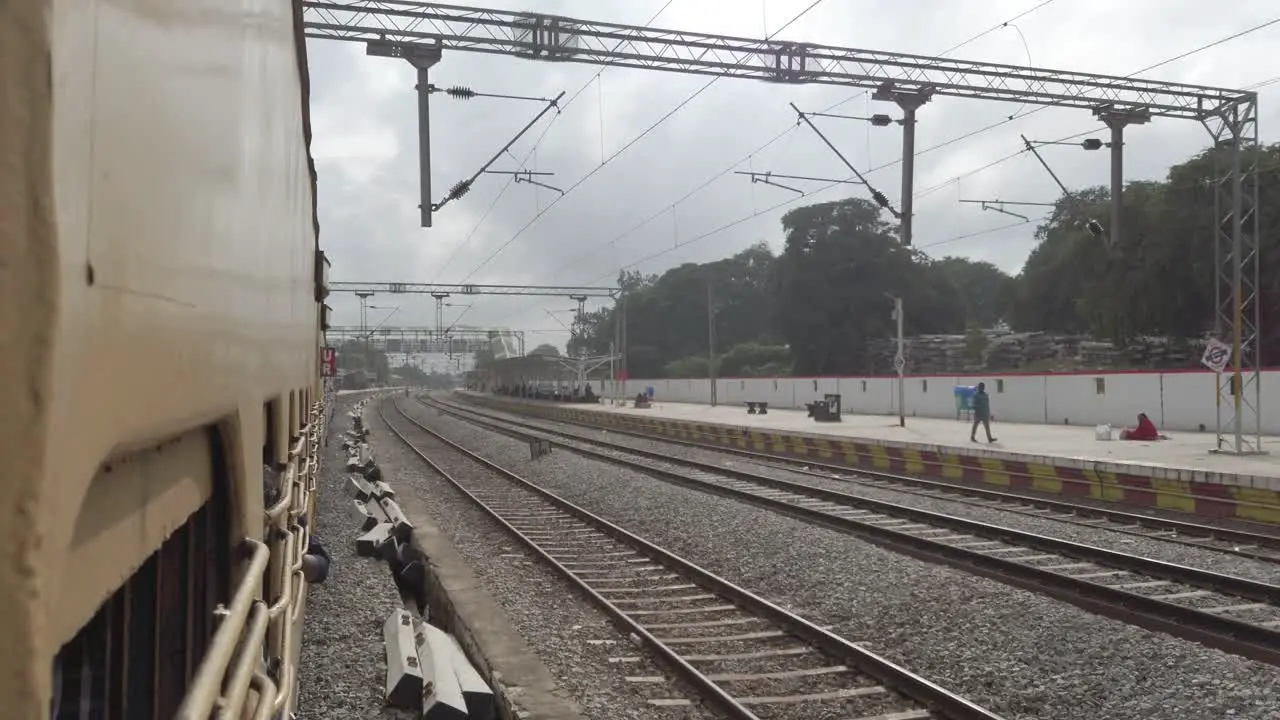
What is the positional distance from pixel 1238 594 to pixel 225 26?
9.06m

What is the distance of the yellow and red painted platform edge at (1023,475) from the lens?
1241cm

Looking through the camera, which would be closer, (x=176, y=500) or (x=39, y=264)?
(x=39, y=264)

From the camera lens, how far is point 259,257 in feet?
6.77

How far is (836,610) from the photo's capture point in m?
8.20

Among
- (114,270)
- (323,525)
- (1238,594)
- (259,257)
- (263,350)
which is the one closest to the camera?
(114,270)

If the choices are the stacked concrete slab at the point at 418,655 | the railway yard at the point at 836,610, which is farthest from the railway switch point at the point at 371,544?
the railway yard at the point at 836,610

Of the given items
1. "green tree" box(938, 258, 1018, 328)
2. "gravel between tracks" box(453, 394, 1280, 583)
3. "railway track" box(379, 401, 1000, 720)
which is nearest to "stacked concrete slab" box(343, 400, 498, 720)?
"railway track" box(379, 401, 1000, 720)

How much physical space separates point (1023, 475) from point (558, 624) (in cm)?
1032

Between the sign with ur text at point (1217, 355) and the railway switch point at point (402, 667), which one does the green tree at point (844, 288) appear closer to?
the sign with ur text at point (1217, 355)

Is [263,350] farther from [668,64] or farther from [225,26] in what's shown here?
[668,64]

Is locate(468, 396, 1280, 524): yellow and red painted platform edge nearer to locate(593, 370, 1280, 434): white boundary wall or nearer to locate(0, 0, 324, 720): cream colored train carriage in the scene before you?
locate(593, 370, 1280, 434): white boundary wall

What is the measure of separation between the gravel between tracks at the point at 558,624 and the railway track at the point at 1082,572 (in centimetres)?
367

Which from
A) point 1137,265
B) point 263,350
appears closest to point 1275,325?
point 1137,265

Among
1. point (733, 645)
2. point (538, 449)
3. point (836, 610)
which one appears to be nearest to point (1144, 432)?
point (538, 449)
